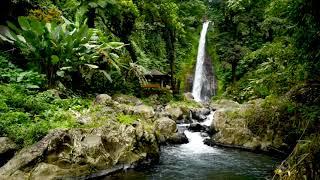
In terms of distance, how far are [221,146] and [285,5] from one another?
700 centimetres

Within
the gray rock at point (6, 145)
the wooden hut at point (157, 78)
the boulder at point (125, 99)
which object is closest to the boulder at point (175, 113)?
the boulder at point (125, 99)

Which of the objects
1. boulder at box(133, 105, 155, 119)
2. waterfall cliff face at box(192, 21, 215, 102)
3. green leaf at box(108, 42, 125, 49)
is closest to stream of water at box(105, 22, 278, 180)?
boulder at box(133, 105, 155, 119)

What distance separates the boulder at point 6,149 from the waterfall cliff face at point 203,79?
21.9 meters

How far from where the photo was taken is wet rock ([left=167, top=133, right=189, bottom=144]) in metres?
13.3

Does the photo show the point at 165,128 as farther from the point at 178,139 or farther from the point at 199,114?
the point at 199,114

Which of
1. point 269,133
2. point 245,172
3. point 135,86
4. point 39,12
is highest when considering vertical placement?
point 39,12

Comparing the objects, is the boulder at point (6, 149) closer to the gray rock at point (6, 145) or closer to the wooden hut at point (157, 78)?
the gray rock at point (6, 145)

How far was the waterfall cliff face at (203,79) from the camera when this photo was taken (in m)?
30.0

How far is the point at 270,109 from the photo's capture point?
38.5ft

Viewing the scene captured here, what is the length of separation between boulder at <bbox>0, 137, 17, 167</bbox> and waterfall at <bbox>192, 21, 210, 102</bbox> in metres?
21.9

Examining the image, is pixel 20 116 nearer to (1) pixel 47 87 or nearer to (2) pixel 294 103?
(1) pixel 47 87

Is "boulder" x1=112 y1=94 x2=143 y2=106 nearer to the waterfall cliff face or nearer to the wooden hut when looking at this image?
the wooden hut

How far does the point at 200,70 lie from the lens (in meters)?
33.5

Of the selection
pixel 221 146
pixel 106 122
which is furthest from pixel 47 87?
pixel 221 146
